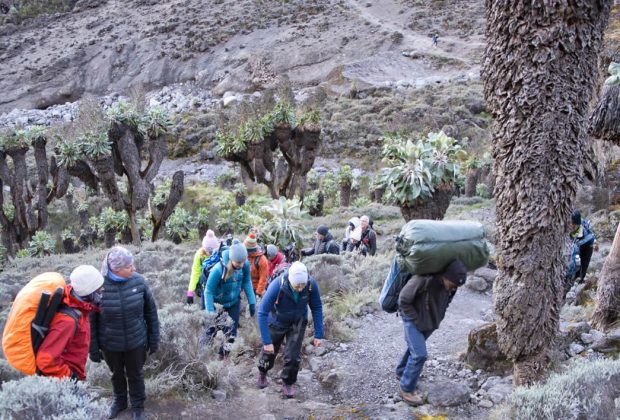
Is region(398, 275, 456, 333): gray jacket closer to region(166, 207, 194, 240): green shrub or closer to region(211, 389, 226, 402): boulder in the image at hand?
region(211, 389, 226, 402): boulder

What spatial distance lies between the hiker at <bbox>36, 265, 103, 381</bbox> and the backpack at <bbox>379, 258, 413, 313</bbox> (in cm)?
278

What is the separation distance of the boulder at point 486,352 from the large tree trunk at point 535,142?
3.52 feet

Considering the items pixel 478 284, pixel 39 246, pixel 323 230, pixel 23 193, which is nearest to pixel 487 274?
pixel 478 284

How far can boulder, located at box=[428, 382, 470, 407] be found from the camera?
18.4 feet

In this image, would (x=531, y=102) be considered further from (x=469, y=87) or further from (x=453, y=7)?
(x=453, y=7)

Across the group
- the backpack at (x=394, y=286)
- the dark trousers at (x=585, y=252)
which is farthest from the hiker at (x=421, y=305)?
the dark trousers at (x=585, y=252)

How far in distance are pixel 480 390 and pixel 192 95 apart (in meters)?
53.6

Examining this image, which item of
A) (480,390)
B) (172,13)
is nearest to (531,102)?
(480,390)

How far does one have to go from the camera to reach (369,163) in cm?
3841

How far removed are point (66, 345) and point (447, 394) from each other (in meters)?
3.79

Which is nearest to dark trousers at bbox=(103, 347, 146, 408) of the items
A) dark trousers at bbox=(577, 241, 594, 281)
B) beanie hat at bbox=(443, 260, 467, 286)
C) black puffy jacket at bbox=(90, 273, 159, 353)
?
black puffy jacket at bbox=(90, 273, 159, 353)

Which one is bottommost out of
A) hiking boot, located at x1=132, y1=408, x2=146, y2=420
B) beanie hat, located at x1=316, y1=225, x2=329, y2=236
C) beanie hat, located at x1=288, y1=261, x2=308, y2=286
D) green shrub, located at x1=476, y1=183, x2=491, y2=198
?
green shrub, located at x1=476, y1=183, x2=491, y2=198

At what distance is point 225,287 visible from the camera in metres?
6.81

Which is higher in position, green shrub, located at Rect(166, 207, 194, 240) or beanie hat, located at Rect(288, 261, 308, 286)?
beanie hat, located at Rect(288, 261, 308, 286)
